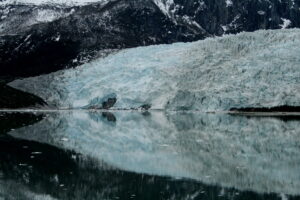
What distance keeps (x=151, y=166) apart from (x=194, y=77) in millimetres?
42154

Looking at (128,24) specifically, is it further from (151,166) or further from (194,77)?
(151,166)

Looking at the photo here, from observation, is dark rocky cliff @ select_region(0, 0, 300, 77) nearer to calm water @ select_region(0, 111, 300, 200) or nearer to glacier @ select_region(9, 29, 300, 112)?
glacier @ select_region(9, 29, 300, 112)

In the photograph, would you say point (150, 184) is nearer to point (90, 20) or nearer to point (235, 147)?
point (235, 147)

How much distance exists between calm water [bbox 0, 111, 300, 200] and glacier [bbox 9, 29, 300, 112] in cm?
2463

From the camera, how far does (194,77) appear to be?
5959 cm

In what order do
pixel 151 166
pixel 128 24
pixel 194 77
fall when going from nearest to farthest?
1. pixel 151 166
2. pixel 194 77
3. pixel 128 24

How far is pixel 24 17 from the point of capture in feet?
623

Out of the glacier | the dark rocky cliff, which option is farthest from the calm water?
the dark rocky cliff

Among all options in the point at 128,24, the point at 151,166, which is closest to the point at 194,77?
the point at 151,166

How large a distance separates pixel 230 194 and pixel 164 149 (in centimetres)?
917

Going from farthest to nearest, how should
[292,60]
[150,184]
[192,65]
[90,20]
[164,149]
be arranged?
[90,20] < [192,65] < [292,60] < [164,149] < [150,184]

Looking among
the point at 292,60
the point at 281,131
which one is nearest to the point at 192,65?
the point at 292,60

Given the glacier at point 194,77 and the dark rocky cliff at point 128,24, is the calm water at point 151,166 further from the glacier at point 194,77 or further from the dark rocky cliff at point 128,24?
the dark rocky cliff at point 128,24

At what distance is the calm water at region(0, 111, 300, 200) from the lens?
44.9ft
